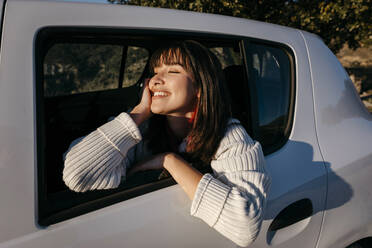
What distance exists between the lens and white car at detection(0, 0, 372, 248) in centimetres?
77

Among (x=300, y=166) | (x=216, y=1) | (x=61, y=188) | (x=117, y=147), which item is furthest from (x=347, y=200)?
(x=216, y=1)

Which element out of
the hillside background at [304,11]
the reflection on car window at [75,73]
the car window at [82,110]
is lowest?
the reflection on car window at [75,73]

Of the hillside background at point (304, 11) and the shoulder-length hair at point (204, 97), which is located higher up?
the hillside background at point (304, 11)

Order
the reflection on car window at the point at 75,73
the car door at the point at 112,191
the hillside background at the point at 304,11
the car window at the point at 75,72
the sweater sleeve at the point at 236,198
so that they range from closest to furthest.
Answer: the car door at the point at 112,191, the sweater sleeve at the point at 236,198, the hillside background at the point at 304,11, the car window at the point at 75,72, the reflection on car window at the point at 75,73

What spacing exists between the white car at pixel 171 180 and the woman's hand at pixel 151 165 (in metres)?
0.05

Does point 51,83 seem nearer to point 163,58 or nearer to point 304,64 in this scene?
point 163,58

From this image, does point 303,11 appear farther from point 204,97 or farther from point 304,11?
point 204,97

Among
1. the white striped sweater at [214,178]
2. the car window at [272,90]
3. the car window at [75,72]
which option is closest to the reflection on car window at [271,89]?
the car window at [272,90]

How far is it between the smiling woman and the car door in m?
0.10

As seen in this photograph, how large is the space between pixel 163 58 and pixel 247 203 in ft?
2.66

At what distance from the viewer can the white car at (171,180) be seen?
30.1 inches

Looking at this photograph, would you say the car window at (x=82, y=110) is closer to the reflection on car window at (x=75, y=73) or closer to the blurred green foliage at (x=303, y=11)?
the blurred green foliage at (x=303, y=11)

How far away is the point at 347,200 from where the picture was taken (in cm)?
132

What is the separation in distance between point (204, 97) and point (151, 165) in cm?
42
